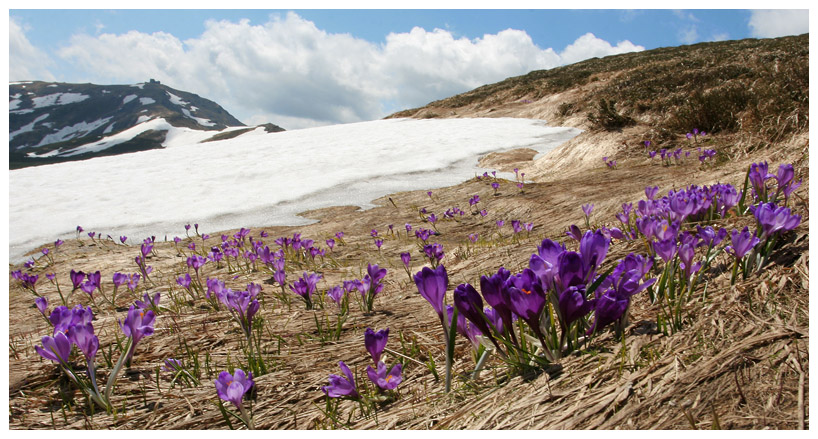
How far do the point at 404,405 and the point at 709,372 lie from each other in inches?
31.8

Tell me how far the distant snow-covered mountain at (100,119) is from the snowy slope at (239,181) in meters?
70.8

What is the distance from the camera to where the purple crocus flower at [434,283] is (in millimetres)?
1212

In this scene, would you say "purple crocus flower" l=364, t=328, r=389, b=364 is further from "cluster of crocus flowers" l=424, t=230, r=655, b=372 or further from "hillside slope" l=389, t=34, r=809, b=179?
"hillside slope" l=389, t=34, r=809, b=179

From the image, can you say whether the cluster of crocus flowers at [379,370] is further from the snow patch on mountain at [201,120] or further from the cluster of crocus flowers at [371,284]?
the snow patch on mountain at [201,120]

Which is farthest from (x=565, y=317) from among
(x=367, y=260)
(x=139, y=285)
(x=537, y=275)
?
(x=139, y=285)

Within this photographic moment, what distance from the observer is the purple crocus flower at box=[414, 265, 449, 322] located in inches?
47.7

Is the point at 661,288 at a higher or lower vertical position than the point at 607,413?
higher

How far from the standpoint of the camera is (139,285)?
334cm

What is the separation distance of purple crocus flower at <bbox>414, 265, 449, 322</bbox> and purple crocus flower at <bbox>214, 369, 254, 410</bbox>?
57 cm

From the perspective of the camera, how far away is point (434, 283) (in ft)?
4.04

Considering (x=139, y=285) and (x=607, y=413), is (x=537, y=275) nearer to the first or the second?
(x=607, y=413)

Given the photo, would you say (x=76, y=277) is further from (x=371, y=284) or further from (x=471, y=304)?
(x=471, y=304)

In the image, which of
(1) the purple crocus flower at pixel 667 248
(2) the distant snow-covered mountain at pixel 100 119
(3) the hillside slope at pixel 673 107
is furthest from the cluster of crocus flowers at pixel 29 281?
(2) the distant snow-covered mountain at pixel 100 119
